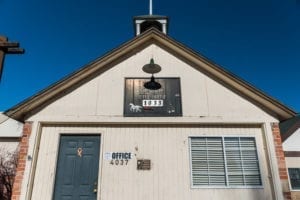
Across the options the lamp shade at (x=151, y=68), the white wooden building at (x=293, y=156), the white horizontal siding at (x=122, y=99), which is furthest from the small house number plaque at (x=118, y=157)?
the white wooden building at (x=293, y=156)

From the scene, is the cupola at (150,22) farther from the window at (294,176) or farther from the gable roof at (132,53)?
the window at (294,176)

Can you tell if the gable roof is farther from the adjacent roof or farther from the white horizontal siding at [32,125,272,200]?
the adjacent roof

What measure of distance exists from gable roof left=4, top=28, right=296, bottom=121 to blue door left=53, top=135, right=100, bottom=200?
3.88 ft

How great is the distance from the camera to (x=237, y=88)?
23.1 feet

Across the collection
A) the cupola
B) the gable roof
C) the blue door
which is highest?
the cupola

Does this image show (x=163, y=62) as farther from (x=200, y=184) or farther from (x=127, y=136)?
(x=200, y=184)

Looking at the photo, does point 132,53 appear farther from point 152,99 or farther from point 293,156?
point 293,156

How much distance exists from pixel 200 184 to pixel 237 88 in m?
2.68

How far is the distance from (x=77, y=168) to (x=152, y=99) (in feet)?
8.36

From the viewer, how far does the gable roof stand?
671cm

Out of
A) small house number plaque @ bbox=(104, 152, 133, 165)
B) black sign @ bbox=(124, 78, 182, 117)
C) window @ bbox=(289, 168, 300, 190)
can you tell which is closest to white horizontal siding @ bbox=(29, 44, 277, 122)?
black sign @ bbox=(124, 78, 182, 117)

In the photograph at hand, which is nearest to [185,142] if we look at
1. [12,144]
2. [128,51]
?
[128,51]

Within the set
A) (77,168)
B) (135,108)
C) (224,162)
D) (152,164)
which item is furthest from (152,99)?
(77,168)

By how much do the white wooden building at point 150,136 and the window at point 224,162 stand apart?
0.02 m
